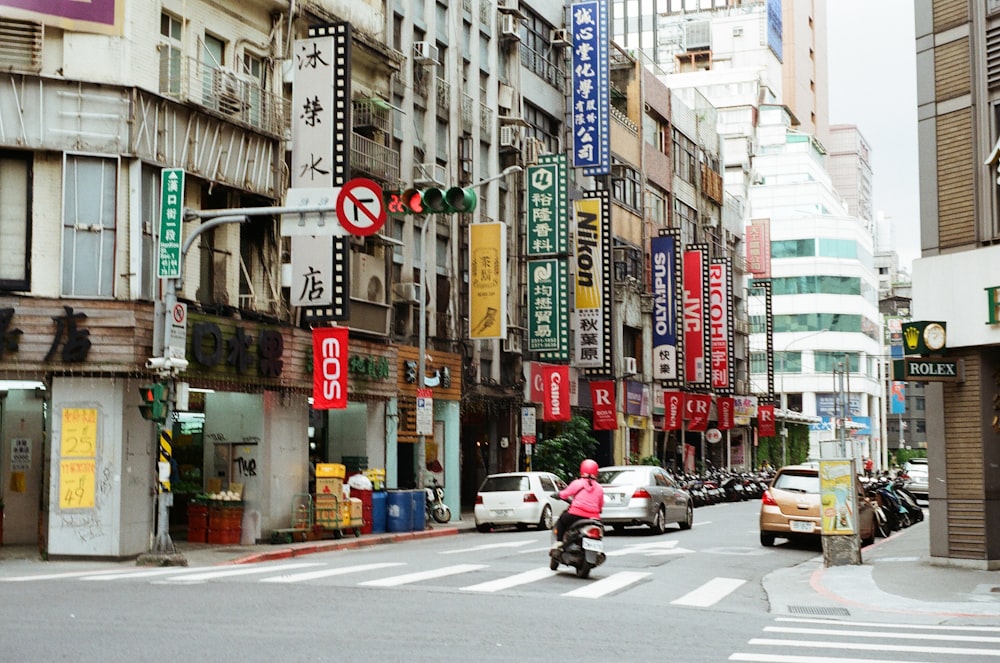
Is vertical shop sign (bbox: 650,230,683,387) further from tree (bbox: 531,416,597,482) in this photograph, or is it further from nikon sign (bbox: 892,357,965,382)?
nikon sign (bbox: 892,357,965,382)

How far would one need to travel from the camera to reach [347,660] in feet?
35.0

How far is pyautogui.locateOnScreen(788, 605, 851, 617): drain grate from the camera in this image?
1566 centimetres

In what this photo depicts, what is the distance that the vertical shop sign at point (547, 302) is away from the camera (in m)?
45.5

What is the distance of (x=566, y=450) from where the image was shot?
47594 millimetres

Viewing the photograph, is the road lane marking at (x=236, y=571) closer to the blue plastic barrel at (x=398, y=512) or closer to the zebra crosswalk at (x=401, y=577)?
the zebra crosswalk at (x=401, y=577)

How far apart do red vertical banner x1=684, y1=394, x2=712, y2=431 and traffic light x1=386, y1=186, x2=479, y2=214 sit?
48806 mm

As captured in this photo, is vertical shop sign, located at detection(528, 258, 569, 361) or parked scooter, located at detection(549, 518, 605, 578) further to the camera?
vertical shop sign, located at detection(528, 258, 569, 361)

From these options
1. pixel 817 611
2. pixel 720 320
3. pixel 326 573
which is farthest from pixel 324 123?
pixel 720 320

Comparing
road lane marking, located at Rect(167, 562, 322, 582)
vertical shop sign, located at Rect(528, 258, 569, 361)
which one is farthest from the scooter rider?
vertical shop sign, located at Rect(528, 258, 569, 361)

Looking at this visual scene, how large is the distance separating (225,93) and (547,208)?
19525mm

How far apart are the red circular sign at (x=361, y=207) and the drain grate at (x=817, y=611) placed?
8.02 m

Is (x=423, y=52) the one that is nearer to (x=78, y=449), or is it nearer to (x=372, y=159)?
(x=372, y=159)

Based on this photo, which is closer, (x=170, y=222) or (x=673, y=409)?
(x=170, y=222)

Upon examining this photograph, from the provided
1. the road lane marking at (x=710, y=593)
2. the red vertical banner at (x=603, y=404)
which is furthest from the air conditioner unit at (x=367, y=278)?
the red vertical banner at (x=603, y=404)
